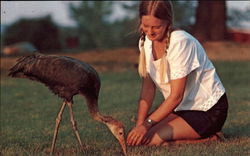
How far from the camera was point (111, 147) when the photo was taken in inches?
233

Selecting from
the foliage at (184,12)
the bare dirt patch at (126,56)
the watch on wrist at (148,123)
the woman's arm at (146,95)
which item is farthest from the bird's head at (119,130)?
the foliage at (184,12)

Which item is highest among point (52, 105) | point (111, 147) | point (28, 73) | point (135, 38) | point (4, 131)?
point (28, 73)

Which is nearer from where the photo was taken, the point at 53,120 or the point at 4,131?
the point at 4,131

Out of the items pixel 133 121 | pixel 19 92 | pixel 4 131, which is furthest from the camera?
pixel 19 92

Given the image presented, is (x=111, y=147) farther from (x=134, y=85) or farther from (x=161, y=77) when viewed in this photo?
(x=134, y=85)

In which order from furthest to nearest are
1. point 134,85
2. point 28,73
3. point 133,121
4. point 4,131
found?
point 134,85 < point 133,121 < point 4,131 < point 28,73

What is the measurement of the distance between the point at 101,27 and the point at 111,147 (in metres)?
16.8

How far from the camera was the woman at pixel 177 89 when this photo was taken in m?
5.63

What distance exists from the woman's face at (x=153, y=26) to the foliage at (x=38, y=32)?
56.4 ft

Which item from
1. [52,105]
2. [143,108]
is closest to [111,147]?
[143,108]

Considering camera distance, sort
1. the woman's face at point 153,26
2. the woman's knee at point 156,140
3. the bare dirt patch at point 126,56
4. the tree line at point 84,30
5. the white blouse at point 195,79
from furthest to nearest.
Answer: the tree line at point 84,30 < the bare dirt patch at point 126,56 < the woman's knee at point 156,140 < the white blouse at point 195,79 < the woman's face at point 153,26

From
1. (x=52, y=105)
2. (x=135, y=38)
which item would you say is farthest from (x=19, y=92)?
(x=135, y=38)

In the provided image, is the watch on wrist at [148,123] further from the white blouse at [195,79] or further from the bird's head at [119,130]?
the white blouse at [195,79]

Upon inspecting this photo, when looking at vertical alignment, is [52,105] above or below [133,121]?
below
